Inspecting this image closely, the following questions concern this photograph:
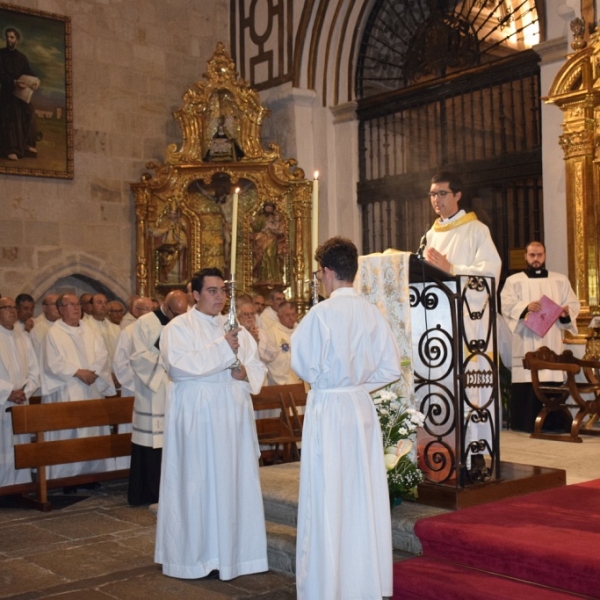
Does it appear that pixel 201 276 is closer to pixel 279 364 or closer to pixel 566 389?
pixel 566 389

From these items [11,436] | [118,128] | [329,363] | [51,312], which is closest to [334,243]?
[329,363]

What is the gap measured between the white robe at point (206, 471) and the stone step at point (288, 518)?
17 centimetres

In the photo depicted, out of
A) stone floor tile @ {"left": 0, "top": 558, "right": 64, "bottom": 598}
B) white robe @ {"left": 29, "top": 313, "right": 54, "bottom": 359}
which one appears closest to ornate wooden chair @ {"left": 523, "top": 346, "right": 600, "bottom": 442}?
stone floor tile @ {"left": 0, "top": 558, "right": 64, "bottom": 598}

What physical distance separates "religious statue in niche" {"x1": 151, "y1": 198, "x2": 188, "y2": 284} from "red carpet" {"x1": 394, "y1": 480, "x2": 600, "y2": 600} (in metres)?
8.13

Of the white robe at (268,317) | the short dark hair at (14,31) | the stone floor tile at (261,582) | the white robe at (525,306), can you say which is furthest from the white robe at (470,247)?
the short dark hair at (14,31)

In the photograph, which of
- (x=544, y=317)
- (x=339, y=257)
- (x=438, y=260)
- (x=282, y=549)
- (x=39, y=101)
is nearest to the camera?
(x=339, y=257)

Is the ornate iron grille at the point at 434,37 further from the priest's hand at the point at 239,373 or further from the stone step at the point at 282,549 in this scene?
the stone step at the point at 282,549

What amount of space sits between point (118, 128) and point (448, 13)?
15.9ft

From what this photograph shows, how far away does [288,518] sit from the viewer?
5793mm

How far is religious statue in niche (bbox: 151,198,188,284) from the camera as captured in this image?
12.7 meters

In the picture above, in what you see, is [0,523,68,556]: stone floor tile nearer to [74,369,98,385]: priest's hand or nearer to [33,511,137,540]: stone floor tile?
[33,511,137,540]: stone floor tile

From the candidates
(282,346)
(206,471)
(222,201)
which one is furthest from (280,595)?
(222,201)

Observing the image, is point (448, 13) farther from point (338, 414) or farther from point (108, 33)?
point (338, 414)

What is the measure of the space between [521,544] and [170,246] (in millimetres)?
9017
